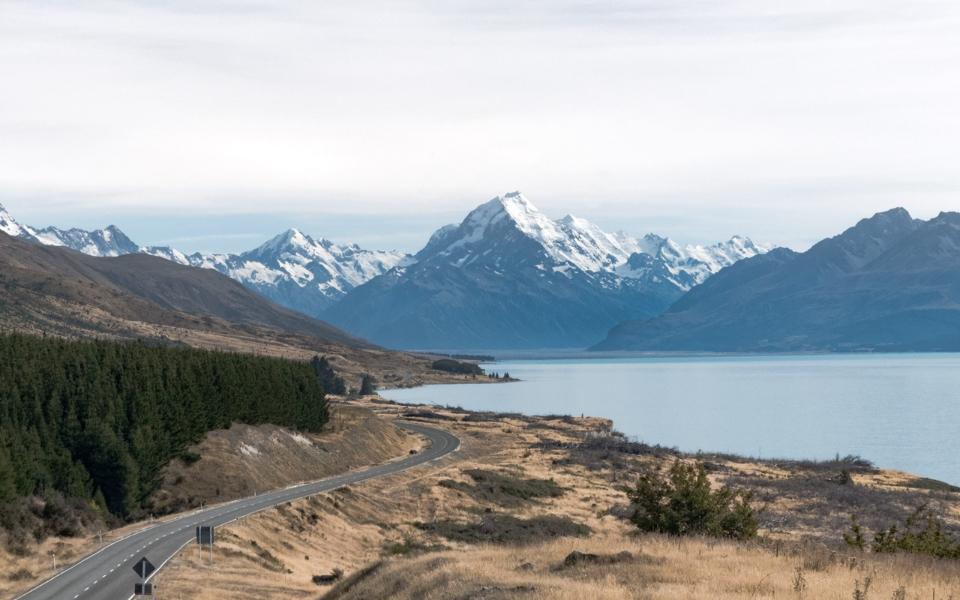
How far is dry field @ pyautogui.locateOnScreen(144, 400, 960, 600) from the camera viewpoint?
27484mm

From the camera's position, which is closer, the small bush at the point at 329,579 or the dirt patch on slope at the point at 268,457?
the small bush at the point at 329,579

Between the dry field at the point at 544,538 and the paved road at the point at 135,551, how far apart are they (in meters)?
1.83

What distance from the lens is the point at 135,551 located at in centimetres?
5403

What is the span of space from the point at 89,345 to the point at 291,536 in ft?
107

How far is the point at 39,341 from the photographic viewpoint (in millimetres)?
94000

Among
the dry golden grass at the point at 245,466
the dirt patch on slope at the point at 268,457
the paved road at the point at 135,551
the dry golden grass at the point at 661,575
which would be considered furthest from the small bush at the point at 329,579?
the dirt patch on slope at the point at 268,457

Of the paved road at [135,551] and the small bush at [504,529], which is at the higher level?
the paved road at [135,551]

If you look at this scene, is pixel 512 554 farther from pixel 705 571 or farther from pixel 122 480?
pixel 122 480

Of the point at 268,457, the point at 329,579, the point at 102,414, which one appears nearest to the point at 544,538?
the point at 329,579

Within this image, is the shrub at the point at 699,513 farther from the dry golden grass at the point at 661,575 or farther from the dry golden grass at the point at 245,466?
the dry golden grass at the point at 245,466

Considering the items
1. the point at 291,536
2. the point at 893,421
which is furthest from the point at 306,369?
the point at 893,421

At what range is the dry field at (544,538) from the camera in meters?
27.5

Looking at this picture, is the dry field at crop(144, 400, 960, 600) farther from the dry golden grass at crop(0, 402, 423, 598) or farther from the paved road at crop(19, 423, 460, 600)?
the dry golden grass at crop(0, 402, 423, 598)

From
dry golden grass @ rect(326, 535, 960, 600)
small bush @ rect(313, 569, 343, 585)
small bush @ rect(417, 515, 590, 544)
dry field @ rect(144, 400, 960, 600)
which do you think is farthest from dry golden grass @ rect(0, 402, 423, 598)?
dry golden grass @ rect(326, 535, 960, 600)
